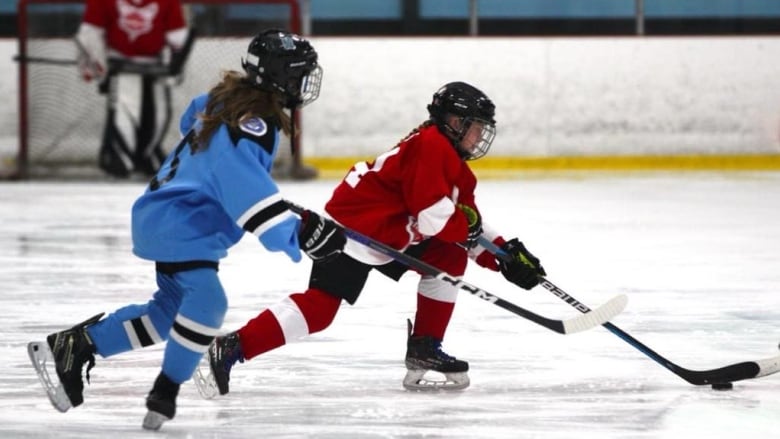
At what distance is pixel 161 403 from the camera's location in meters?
2.65

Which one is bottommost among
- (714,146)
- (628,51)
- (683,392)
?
(714,146)

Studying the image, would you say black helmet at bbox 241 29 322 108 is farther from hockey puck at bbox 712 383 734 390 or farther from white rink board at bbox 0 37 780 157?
Result: white rink board at bbox 0 37 780 157

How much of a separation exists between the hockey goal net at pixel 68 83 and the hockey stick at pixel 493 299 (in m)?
5.89

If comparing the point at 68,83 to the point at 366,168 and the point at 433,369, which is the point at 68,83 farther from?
the point at 433,369

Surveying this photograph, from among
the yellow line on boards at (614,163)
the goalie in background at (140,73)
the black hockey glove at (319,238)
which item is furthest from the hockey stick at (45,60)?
the black hockey glove at (319,238)

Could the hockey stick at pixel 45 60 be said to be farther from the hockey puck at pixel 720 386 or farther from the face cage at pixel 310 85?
the hockey puck at pixel 720 386

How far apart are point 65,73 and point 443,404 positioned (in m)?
6.28

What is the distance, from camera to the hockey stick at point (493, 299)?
9.66 ft

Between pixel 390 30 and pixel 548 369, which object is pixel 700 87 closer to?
pixel 390 30

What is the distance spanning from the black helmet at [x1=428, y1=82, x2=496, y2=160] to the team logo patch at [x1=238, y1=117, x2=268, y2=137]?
0.55 metres

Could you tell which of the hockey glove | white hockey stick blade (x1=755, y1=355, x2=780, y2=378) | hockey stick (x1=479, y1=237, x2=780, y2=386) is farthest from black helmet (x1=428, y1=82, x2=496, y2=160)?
white hockey stick blade (x1=755, y1=355, x2=780, y2=378)

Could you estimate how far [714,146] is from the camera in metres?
9.33

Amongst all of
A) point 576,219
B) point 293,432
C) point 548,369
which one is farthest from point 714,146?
point 293,432

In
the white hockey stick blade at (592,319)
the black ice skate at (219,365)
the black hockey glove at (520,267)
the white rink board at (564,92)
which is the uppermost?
the black hockey glove at (520,267)
